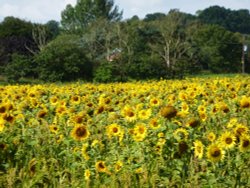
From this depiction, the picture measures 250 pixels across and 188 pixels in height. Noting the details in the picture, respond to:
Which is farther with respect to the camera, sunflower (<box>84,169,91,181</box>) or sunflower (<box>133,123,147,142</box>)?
sunflower (<box>133,123,147,142</box>)

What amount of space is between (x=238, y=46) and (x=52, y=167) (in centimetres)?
5697

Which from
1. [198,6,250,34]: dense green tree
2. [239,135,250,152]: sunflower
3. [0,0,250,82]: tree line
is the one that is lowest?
[239,135,250,152]: sunflower

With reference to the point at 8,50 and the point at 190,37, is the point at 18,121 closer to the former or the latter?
the point at 8,50

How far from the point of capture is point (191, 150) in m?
3.81

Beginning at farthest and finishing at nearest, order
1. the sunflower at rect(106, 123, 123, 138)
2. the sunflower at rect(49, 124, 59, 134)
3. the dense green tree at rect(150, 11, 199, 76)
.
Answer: the dense green tree at rect(150, 11, 199, 76), the sunflower at rect(49, 124, 59, 134), the sunflower at rect(106, 123, 123, 138)

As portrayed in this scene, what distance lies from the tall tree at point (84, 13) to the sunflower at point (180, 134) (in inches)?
2377

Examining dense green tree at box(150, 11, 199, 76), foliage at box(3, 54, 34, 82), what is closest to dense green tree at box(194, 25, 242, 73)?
dense green tree at box(150, 11, 199, 76)

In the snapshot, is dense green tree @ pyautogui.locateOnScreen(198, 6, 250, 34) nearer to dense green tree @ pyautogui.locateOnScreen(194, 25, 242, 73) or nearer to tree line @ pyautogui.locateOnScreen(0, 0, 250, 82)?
tree line @ pyautogui.locateOnScreen(0, 0, 250, 82)

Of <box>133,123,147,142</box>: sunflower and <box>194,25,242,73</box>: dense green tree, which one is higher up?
<box>194,25,242,73</box>: dense green tree

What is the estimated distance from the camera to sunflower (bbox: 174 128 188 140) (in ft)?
11.8

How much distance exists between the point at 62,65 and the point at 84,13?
33752mm

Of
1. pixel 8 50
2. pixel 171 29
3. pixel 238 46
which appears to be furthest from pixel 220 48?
pixel 8 50

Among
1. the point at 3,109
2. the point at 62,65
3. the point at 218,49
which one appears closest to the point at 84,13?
the point at 218,49

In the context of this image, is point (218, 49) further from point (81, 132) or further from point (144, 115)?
point (81, 132)
